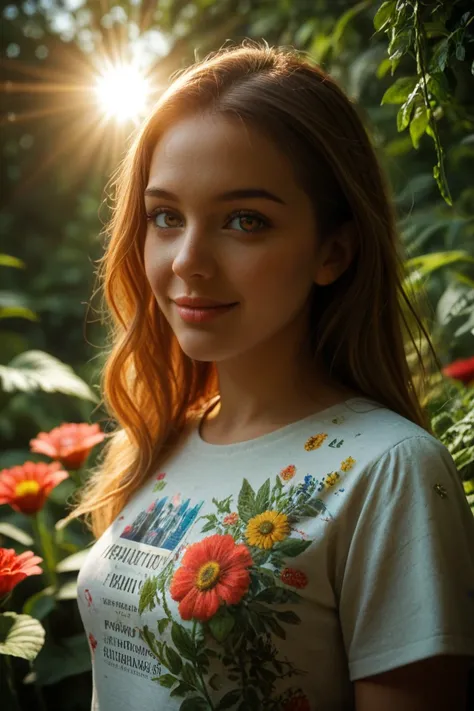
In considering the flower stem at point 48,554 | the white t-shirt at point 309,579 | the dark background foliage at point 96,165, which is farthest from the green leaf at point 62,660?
the white t-shirt at point 309,579

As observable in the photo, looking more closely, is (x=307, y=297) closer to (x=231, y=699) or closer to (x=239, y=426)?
Result: (x=239, y=426)

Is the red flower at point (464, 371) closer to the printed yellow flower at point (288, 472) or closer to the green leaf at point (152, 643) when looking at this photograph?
the printed yellow flower at point (288, 472)

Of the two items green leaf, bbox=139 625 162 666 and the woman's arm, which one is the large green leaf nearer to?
green leaf, bbox=139 625 162 666

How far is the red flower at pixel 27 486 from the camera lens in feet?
5.64

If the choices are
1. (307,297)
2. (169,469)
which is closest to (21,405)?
(169,469)

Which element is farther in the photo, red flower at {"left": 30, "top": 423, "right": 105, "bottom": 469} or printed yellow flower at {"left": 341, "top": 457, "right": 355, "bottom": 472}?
red flower at {"left": 30, "top": 423, "right": 105, "bottom": 469}

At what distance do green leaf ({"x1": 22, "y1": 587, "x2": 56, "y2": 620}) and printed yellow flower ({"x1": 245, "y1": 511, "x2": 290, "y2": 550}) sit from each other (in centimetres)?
77

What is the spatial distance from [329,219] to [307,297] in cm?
14

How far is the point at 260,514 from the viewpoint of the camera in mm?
1248

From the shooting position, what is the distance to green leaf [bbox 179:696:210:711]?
1189 mm

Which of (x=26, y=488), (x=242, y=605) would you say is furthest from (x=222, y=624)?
(x=26, y=488)

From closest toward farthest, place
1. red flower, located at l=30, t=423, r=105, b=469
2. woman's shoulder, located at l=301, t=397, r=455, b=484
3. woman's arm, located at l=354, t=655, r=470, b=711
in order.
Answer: woman's arm, located at l=354, t=655, r=470, b=711 < woman's shoulder, located at l=301, t=397, r=455, b=484 < red flower, located at l=30, t=423, r=105, b=469

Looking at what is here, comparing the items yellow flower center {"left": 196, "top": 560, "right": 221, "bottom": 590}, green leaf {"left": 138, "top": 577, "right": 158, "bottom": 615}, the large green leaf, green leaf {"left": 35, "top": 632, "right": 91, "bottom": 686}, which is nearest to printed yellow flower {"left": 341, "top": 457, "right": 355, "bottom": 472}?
yellow flower center {"left": 196, "top": 560, "right": 221, "bottom": 590}

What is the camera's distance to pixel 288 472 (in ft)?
4.20
